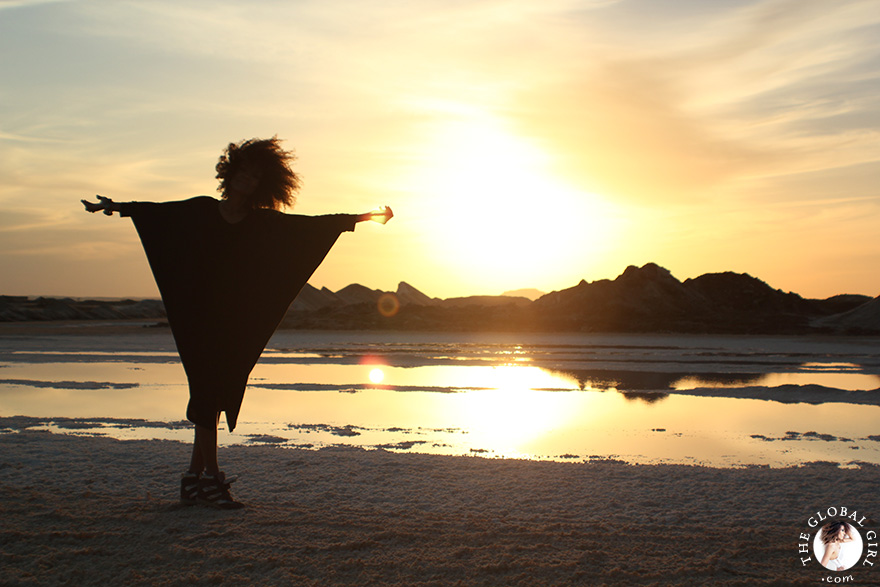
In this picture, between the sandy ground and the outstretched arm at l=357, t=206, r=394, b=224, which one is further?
the outstretched arm at l=357, t=206, r=394, b=224

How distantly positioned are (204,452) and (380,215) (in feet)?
6.83

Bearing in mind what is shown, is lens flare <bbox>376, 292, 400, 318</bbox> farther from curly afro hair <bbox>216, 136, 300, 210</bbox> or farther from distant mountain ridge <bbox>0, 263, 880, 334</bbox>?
curly afro hair <bbox>216, 136, 300, 210</bbox>

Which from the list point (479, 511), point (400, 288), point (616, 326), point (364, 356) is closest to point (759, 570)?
point (479, 511)

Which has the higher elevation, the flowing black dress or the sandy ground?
the flowing black dress

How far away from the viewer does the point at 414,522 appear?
424 cm

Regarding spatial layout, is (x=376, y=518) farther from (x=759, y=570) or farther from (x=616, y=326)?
(x=616, y=326)

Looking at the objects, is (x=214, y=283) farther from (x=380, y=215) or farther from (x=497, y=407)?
(x=497, y=407)

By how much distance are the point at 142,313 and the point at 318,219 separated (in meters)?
73.1

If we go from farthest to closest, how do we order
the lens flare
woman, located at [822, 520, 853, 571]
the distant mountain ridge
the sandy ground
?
the lens flare < the distant mountain ridge < woman, located at [822, 520, 853, 571] < the sandy ground

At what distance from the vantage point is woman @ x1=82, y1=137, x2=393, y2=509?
15.8 feet

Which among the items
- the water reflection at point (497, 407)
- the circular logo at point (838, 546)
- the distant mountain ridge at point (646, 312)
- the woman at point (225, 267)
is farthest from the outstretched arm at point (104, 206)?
the distant mountain ridge at point (646, 312)

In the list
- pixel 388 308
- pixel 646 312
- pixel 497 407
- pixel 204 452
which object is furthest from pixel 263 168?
pixel 388 308

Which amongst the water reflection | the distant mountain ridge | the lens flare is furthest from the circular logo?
the lens flare

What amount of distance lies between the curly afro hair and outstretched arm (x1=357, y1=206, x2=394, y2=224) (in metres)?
0.63
